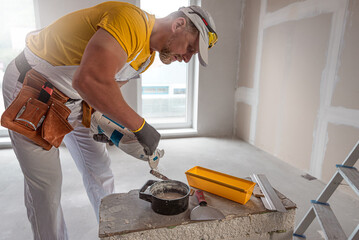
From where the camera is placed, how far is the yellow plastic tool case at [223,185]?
1062 millimetres

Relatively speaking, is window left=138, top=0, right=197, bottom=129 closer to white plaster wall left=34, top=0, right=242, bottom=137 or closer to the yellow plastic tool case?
white plaster wall left=34, top=0, right=242, bottom=137

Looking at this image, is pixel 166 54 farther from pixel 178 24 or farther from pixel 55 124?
pixel 55 124

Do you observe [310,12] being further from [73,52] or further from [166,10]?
[73,52]

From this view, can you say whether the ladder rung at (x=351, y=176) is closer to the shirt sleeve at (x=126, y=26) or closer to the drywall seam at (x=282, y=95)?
the shirt sleeve at (x=126, y=26)

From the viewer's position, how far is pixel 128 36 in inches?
38.3

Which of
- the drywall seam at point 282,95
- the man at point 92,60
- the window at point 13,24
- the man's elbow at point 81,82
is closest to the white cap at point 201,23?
the man at point 92,60

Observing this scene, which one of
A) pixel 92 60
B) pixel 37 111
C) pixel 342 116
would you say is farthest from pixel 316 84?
pixel 37 111

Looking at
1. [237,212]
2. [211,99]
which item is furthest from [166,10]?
[237,212]

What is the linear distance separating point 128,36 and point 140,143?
1.48ft

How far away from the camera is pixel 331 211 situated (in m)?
1.45

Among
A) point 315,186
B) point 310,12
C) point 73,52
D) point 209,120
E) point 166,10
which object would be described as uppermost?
point 166,10

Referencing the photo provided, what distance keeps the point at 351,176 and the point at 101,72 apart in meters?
1.35

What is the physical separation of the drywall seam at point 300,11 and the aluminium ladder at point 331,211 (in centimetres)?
151

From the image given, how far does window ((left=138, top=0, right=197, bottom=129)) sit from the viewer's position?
12.6 ft
